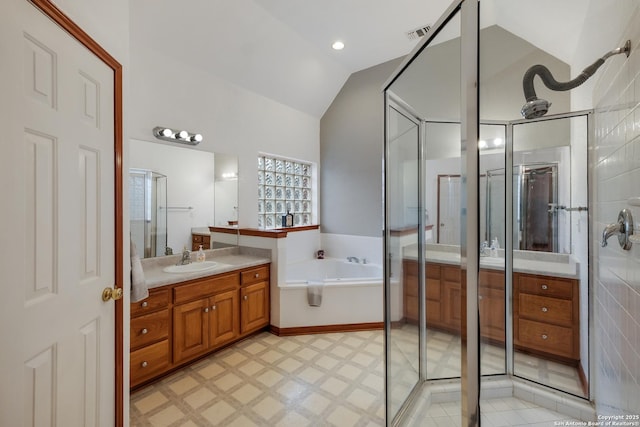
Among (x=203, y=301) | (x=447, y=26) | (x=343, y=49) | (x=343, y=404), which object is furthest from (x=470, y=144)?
(x=343, y=49)

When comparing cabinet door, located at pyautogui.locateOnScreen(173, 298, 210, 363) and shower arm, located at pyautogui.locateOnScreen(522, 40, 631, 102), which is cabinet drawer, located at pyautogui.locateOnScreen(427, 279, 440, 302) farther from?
cabinet door, located at pyautogui.locateOnScreen(173, 298, 210, 363)

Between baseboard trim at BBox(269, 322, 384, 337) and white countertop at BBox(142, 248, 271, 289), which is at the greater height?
white countertop at BBox(142, 248, 271, 289)

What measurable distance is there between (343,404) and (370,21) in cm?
339

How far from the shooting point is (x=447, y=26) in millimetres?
1137

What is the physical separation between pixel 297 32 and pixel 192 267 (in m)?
2.65

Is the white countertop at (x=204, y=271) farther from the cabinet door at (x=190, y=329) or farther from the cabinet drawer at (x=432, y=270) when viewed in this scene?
the cabinet drawer at (x=432, y=270)

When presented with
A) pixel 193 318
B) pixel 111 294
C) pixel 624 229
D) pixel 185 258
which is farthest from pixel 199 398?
pixel 624 229

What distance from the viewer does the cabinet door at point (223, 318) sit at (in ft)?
7.77

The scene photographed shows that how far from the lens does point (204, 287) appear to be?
2.29m

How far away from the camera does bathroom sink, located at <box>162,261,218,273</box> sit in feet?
7.73

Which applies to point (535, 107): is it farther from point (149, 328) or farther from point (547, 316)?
point (149, 328)

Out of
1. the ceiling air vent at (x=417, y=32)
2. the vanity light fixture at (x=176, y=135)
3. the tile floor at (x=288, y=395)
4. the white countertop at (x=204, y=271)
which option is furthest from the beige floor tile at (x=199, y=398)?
the ceiling air vent at (x=417, y=32)

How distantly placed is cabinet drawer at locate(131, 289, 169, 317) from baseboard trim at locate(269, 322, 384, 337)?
116cm

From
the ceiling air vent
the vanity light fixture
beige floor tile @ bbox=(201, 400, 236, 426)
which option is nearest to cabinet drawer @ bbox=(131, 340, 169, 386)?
beige floor tile @ bbox=(201, 400, 236, 426)
